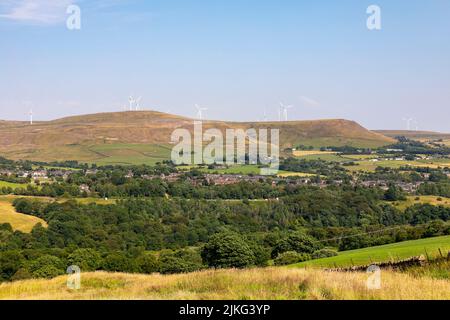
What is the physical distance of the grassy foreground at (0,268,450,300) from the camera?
1191 cm

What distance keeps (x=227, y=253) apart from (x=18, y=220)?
194 ft

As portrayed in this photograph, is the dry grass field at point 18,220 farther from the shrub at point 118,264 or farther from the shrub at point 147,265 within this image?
the shrub at point 118,264

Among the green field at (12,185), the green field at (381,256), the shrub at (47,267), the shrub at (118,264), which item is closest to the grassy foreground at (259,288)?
the green field at (381,256)

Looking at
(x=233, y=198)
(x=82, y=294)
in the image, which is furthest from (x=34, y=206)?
(x=82, y=294)

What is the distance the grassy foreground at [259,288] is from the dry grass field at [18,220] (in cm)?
8037

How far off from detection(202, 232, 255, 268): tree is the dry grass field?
2037 inches

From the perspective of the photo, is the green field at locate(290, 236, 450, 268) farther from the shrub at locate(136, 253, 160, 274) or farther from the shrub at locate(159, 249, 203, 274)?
the shrub at locate(136, 253, 160, 274)

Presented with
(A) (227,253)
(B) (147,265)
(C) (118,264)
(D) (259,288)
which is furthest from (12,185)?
(D) (259,288)

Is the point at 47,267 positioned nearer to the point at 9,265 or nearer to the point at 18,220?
the point at 9,265

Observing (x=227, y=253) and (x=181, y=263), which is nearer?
(x=227, y=253)

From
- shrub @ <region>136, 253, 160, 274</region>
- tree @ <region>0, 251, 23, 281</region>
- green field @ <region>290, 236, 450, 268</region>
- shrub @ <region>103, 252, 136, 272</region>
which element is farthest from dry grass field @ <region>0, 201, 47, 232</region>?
green field @ <region>290, 236, 450, 268</region>

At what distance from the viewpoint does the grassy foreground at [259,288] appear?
11.9 m

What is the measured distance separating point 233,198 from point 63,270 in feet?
276

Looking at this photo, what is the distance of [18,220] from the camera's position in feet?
317
